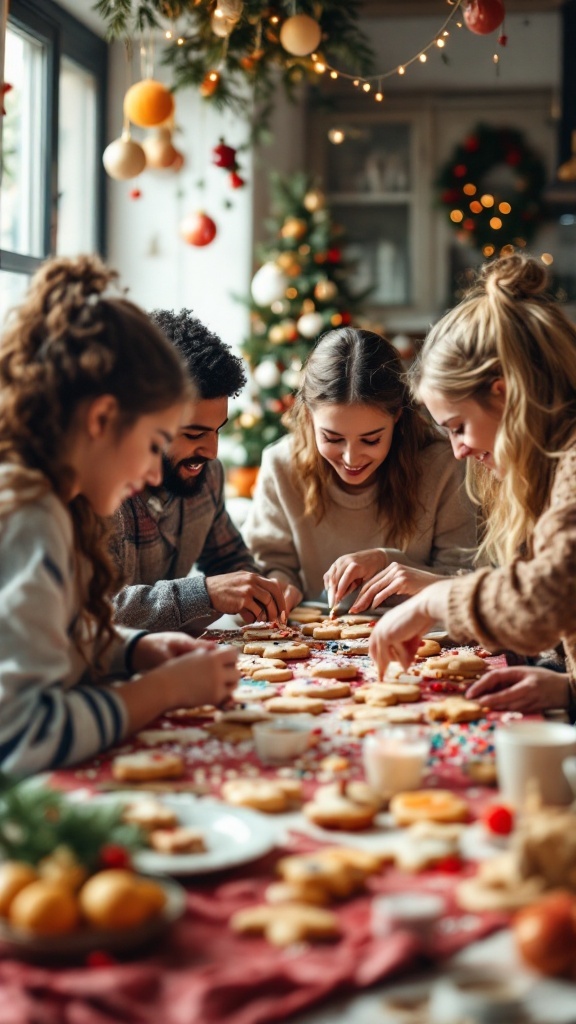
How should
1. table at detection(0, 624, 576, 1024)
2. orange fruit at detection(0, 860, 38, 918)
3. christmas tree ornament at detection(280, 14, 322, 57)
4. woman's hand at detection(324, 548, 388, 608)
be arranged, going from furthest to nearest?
christmas tree ornament at detection(280, 14, 322, 57) < woman's hand at detection(324, 548, 388, 608) < orange fruit at detection(0, 860, 38, 918) < table at detection(0, 624, 576, 1024)

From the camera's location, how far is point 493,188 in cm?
664

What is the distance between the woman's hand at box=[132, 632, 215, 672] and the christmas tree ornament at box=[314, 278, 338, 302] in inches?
145

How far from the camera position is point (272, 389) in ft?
17.9

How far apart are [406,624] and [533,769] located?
57 cm

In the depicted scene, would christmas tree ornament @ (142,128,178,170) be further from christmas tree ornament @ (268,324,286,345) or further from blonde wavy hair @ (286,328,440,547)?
blonde wavy hair @ (286,328,440,547)

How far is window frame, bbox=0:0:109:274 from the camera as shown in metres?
4.21

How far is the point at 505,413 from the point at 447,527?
1004 millimetres

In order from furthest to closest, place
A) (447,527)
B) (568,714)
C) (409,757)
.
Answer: (447,527)
(568,714)
(409,757)

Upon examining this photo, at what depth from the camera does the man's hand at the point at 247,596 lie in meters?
2.52

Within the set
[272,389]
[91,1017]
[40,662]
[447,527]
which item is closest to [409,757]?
[40,662]

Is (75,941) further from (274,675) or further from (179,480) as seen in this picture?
(179,480)

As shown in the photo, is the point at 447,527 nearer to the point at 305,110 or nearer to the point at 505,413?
the point at 505,413

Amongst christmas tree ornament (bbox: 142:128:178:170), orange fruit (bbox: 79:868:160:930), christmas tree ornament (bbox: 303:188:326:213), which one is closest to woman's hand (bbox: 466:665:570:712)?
orange fruit (bbox: 79:868:160:930)

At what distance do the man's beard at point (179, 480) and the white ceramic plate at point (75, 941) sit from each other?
1800 mm
